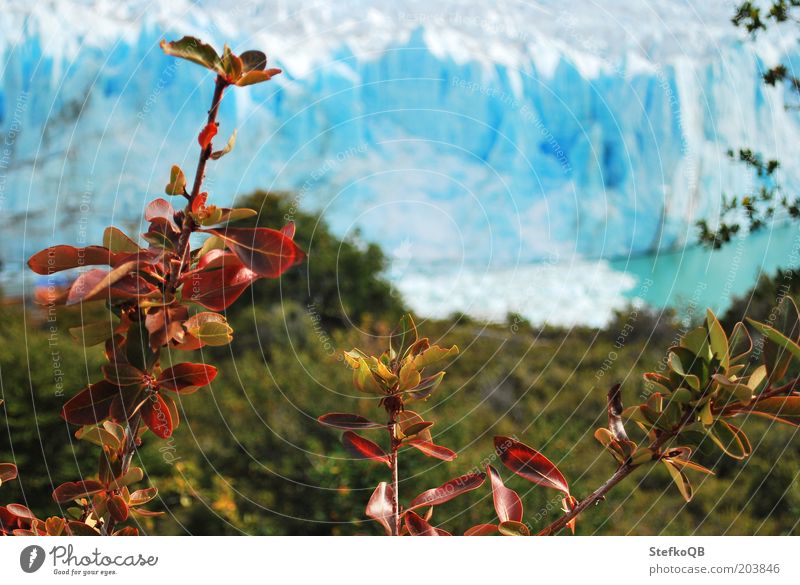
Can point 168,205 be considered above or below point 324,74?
below

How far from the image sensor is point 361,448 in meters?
0.45

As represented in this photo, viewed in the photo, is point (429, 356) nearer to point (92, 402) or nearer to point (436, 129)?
point (92, 402)

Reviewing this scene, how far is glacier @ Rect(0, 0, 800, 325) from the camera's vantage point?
3463 mm

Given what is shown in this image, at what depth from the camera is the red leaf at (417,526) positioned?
0.44 meters

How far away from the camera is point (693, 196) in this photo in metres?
3.40

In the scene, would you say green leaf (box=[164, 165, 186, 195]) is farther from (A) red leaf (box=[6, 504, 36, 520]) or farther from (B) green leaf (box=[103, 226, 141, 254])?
(A) red leaf (box=[6, 504, 36, 520])

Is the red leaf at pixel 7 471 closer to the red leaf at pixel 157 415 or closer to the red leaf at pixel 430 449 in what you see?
the red leaf at pixel 157 415

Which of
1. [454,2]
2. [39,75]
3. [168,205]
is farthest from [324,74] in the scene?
[168,205]

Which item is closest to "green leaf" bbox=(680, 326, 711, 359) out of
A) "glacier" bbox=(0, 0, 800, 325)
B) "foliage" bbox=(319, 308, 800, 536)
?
"foliage" bbox=(319, 308, 800, 536)

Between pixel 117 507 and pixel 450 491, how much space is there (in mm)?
189

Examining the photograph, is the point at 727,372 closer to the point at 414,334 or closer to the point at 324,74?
the point at 414,334

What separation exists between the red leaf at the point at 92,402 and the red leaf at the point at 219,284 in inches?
2.5
